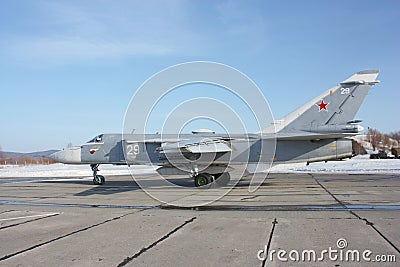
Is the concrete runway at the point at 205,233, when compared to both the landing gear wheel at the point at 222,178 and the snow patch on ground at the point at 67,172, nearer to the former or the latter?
the landing gear wheel at the point at 222,178

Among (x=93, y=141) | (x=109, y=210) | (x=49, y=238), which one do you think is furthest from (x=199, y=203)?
(x=93, y=141)

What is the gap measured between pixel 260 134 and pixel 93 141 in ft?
34.0

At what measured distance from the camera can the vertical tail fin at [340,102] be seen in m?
16.8

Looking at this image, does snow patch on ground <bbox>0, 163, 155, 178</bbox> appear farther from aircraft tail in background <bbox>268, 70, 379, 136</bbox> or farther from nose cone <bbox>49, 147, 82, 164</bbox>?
aircraft tail in background <bbox>268, 70, 379, 136</bbox>

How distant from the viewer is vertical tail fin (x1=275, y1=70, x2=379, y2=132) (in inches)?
662

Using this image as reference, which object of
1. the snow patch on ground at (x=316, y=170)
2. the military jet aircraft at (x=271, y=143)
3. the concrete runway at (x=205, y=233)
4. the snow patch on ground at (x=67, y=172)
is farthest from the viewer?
the snow patch on ground at (x=67, y=172)

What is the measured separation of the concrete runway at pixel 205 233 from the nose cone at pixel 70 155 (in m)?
9.16

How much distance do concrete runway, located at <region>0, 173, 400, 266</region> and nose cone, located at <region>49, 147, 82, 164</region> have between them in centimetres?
916

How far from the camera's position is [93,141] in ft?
68.3

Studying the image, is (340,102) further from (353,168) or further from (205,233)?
(353,168)

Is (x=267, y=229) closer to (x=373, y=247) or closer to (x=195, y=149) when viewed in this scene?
(x=373, y=247)

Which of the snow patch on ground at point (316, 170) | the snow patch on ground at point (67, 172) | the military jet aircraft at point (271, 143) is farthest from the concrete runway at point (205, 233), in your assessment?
the snow patch on ground at point (67, 172)

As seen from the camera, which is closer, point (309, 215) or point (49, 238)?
point (49, 238)

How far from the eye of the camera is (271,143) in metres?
18.0
